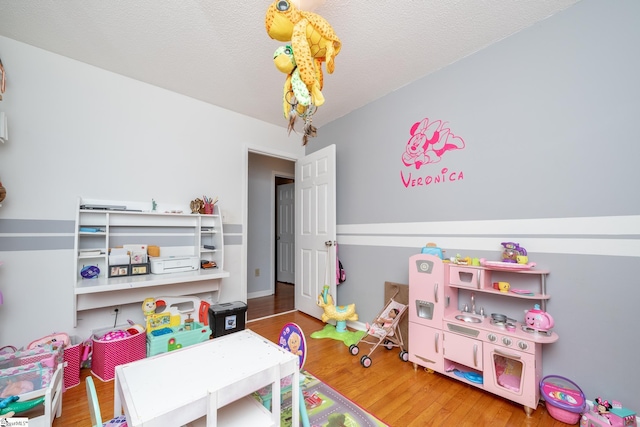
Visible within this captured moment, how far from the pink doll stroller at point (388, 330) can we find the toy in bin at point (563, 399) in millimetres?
944

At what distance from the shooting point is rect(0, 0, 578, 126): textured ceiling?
1.73 metres

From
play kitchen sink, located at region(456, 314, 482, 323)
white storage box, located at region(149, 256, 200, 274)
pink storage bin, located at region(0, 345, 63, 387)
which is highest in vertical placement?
white storage box, located at region(149, 256, 200, 274)

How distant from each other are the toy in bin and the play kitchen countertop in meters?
0.31

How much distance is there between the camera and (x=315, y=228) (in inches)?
134

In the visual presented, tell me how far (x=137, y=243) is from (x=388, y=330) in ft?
8.42

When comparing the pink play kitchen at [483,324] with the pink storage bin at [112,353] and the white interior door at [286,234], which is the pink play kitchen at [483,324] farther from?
the white interior door at [286,234]

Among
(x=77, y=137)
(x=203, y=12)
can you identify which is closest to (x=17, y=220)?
(x=77, y=137)

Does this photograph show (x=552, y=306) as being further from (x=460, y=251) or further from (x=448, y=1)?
(x=448, y=1)

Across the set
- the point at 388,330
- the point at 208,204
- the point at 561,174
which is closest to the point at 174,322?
the point at 208,204

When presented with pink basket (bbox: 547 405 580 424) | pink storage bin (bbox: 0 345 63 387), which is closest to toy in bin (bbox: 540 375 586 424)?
pink basket (bbox: 547 405 580 424)

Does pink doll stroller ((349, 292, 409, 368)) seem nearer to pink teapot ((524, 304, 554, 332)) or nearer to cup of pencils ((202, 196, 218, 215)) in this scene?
pink teapot ((524, 304, 554, 332))

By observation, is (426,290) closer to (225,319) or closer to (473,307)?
(473,307)

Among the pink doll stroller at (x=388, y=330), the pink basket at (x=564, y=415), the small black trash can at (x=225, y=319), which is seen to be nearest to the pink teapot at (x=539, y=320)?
the pink basket at (x=564, y=415)

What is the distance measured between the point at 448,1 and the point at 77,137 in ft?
10.3
